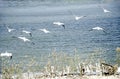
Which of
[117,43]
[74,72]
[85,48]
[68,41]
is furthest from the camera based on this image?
[68,41]

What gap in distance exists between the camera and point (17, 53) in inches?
1768

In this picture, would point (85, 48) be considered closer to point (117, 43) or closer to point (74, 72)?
point (117, 43)

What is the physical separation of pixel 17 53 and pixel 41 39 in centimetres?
1405

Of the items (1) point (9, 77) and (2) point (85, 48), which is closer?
(1) point (9, 77)

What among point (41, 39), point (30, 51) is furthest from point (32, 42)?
point (30, 51)

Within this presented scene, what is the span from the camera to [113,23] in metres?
77.4

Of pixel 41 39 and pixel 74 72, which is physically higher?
pixel 74 72

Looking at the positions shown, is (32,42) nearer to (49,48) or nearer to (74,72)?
(49,48)

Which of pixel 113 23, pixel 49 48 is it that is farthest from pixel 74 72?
pixel 113 23

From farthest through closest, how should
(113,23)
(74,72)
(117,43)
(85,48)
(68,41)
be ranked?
(113,23), (68,41), (117,43), (85,48), (74,72)

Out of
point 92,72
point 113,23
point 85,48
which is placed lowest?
point 113,23

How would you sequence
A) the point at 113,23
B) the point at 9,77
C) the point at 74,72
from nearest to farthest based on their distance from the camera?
the point at 9,77
the point at 74,72
the point at 113,23

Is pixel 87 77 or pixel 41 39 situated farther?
pixel 41 39

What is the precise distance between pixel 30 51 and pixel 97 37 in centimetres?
1596
